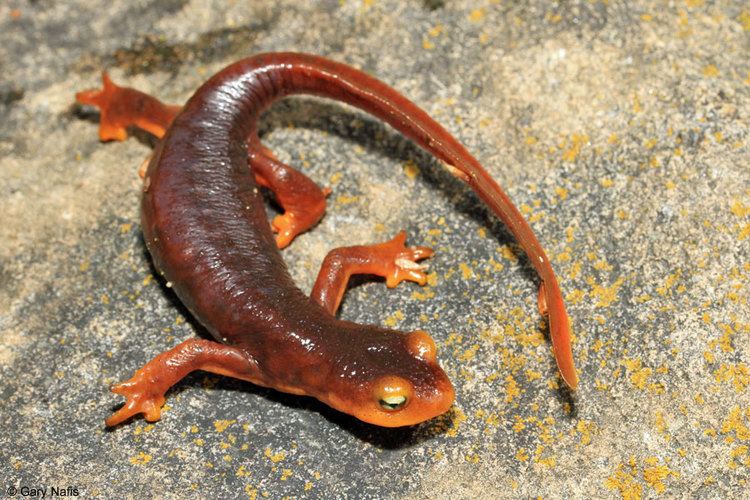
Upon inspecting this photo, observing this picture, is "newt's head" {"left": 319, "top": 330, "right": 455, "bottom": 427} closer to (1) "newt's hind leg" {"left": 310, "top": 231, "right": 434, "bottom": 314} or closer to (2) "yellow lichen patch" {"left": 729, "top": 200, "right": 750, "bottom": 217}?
(1) "newt's hind leg" {"left": 310, "top": 231, "right": 434, "bottom": 314}

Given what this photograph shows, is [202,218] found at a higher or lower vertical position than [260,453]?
higher

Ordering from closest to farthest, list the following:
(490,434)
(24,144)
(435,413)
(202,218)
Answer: (435,413)
(490,434)
(202,218)
(24,144)

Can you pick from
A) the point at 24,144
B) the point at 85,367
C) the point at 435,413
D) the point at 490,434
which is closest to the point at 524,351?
the point at 490,434

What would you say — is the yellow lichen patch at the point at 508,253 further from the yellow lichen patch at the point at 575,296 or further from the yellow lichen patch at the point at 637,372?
the yellow lichen patch at the point at 637,372

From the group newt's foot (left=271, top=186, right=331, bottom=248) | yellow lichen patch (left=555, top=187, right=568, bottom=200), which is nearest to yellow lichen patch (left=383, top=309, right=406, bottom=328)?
newt's foot (left=271, top=186, right=331, bottom=248)

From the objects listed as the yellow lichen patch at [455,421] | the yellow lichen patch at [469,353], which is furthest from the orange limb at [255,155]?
the yellow lichen patch at [455,421]

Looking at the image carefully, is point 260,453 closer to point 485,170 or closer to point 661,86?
point 485,170
